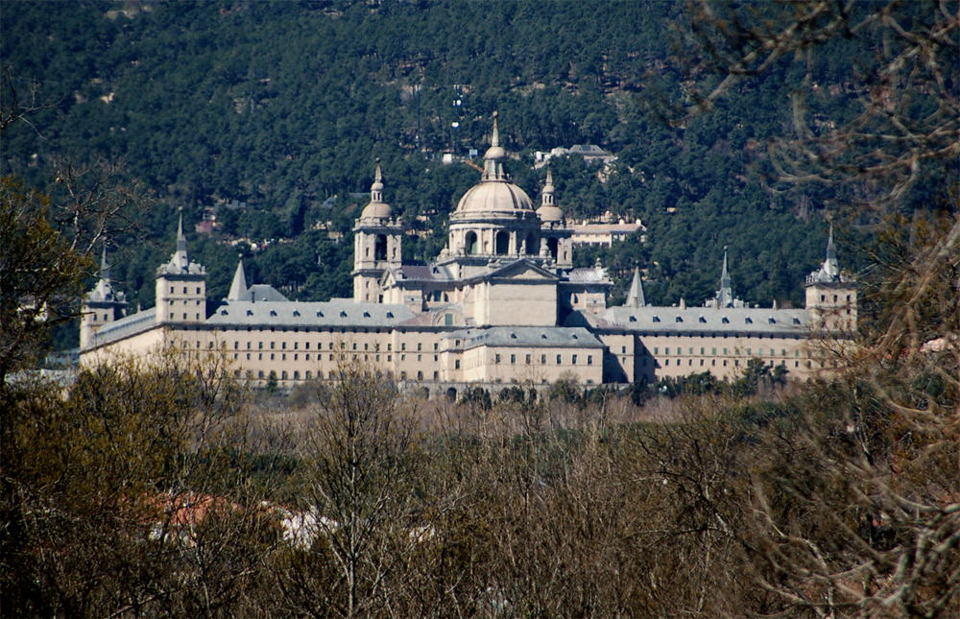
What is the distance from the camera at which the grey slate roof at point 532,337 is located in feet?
348

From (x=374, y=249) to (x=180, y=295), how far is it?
21.0 m

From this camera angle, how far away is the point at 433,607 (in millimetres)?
22641

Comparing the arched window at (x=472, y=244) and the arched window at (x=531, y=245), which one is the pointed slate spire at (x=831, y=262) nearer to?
the arched window at (x=531, y=245)

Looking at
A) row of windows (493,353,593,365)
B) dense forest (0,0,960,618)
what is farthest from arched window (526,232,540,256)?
dense forest (0,0,960,618)

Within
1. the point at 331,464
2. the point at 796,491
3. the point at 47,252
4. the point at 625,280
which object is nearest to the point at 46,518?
the point at 47,252

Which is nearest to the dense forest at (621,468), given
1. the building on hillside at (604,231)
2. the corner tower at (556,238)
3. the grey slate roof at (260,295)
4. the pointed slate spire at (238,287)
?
the corner tower at (556,238)

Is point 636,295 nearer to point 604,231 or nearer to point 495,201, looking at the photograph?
point 495,201

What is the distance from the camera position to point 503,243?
121 m

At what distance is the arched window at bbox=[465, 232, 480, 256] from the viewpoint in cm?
12075

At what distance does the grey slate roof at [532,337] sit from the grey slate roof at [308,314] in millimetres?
6255

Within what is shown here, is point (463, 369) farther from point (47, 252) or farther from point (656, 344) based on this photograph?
point (47, 252)

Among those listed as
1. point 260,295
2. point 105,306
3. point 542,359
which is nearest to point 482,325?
point 542,359

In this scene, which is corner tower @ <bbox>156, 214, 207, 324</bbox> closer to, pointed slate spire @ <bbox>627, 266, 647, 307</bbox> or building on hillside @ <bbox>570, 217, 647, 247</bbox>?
pointed slate spire @ <bbox>627, 266, 647, 307</bbox>

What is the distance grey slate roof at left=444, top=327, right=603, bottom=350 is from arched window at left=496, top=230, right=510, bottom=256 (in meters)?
11.9
